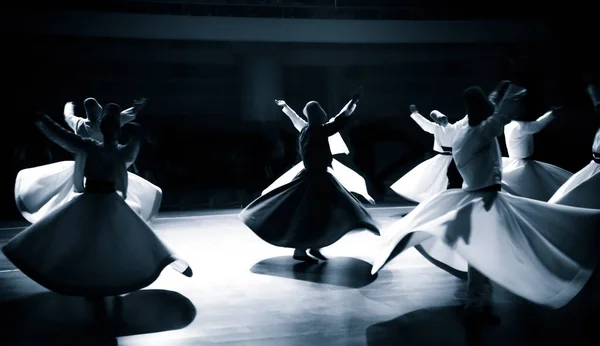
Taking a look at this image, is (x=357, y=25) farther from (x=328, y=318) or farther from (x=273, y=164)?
(x=328, y=318)

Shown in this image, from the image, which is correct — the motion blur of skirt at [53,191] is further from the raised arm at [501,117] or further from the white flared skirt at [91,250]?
the raised arm at [501,117]

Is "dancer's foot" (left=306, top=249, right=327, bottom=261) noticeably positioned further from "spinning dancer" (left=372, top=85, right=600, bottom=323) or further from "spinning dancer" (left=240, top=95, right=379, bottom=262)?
"spinning dancer" (left=372, top=85, right=600, bottom=323)

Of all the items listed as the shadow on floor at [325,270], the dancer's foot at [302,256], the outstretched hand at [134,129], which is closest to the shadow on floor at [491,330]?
the shadow on floor at [325,270]

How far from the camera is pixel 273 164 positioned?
1046 cm

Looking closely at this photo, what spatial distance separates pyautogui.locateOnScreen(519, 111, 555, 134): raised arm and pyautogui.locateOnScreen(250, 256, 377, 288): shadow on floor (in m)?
2.26

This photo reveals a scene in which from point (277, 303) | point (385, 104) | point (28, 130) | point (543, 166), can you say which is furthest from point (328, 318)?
point (385, 104)

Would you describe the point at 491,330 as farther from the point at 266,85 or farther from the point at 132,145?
the point at 266,85

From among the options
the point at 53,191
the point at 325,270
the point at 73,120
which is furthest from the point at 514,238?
the point at 53,191

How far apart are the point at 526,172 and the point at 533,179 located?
0.11 metres

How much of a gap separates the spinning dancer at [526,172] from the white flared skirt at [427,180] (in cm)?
124

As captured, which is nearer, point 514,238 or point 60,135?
point 514,238

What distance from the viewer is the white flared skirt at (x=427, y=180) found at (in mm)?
8125

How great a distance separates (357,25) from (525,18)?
9.56ft

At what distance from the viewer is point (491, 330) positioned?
12.0 feet
